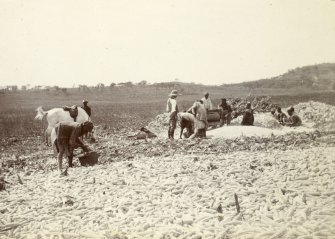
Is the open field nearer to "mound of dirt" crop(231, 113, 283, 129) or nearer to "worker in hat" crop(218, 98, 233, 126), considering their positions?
"mound of dirt" crop(231, 113, 283, 129)

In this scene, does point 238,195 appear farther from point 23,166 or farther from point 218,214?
point 23,166

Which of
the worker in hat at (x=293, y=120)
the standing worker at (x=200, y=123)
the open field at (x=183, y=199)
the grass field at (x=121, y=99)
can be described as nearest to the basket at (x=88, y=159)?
the open field at (x=183, y=199)

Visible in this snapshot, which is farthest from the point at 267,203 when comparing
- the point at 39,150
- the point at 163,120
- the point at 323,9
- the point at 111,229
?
the point at 163,120

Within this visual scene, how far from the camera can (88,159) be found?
5562mm

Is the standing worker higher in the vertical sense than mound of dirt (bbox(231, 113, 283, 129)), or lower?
higher

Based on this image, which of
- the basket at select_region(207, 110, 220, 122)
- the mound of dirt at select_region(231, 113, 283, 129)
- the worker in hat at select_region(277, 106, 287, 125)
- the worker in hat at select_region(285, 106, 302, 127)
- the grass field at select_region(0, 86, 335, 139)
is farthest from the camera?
the grass field at select_region(0, 86, 335, 139)

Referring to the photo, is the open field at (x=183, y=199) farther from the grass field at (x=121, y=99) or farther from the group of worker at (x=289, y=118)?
the grass field at (x=121, y=99)

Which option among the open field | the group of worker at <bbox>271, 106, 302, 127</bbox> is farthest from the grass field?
the open field

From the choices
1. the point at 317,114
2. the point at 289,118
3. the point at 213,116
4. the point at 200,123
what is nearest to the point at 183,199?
the point at 200,123

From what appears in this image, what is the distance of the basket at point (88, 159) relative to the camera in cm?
554

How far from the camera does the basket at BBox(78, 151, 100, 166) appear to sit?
554 centimetres

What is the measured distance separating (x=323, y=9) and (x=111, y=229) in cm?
335

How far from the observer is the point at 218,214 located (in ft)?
11.6

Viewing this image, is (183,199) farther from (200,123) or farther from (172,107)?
(172,107)
